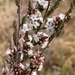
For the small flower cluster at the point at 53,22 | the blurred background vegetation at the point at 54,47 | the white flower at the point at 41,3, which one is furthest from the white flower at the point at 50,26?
the blurred background vegetation at the point at 54,47

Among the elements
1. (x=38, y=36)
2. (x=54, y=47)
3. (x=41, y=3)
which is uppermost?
(x=54, y=47)

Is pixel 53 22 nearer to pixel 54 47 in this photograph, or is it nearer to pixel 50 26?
pixel 50 26

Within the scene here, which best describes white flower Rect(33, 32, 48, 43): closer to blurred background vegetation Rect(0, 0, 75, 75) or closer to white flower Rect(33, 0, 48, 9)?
white flower Rect(33, 0, 48, 9)

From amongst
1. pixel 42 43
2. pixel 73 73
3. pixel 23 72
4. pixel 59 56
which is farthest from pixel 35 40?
pixel 59 56

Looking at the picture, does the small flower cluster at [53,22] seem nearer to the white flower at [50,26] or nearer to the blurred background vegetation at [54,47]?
the white flower at [50,26]

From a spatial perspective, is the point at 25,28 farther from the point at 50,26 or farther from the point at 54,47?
the point at 54,47

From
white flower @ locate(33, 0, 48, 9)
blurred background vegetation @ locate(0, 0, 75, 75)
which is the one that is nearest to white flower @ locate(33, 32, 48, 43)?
white flower @ locate(33, 0, 48, 9)

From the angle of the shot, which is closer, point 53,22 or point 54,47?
point 53,22

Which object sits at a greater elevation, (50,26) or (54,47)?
(54,47)

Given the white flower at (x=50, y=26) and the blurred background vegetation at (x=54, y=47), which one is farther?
the blurred background vegetation at (x=54, y=47)

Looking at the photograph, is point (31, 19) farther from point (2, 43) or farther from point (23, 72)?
point (2, 43)

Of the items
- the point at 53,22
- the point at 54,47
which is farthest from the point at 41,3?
the point at 54,47
